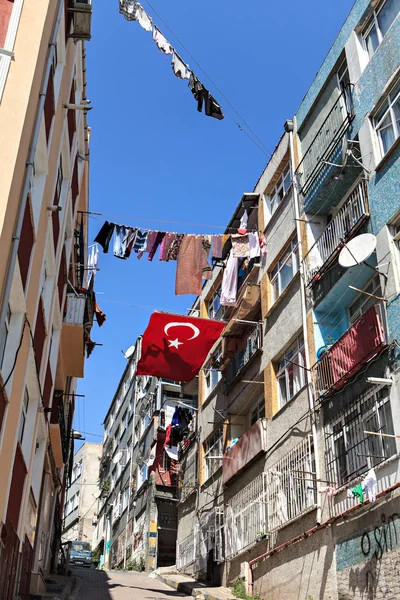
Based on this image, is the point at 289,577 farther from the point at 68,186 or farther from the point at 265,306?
the point at 68,186

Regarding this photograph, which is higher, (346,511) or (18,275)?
(18,275)

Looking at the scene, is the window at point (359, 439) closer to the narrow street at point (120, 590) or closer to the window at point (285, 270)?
the window at point (285, 270)

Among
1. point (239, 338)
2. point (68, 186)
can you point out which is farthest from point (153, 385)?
point (68, 186)

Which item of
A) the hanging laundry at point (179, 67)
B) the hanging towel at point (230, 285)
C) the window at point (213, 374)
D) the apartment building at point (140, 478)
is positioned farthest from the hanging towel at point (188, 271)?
the apartment building at point (140, 478)

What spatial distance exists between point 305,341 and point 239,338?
6883mm

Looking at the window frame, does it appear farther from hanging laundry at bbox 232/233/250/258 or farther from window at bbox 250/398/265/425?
window at bbox 250/398/265/425

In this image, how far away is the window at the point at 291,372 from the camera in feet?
53.9

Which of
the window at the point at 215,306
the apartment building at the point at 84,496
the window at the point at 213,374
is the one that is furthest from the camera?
the apartment building at the point at 84,496

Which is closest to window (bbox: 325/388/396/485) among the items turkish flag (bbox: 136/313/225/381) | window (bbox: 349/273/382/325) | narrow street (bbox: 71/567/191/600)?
window (bbox: 349/273/382/325)

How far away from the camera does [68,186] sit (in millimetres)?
16516

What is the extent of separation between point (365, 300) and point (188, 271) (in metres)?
5.84

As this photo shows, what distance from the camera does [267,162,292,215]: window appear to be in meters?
20.1

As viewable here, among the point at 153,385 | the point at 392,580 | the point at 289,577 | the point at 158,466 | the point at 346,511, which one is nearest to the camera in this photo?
the point at 392,580

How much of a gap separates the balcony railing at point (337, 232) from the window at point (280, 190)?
3.68 m
